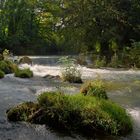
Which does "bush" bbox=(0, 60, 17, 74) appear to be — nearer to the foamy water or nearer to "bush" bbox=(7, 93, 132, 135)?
the foamy water

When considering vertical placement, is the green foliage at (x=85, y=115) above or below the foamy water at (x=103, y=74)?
above

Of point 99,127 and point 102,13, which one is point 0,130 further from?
point 102,13

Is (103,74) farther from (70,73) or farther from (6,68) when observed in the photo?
(6,68)

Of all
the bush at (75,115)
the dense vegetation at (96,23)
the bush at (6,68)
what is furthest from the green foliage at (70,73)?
the dense vegetation at (96,23)

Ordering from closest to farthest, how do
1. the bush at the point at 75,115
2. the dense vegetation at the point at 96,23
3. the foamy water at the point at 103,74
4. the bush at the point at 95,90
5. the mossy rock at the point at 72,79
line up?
1. the bush at the point at 75,115
2. the bush at the point at 95,90
3. the mossy rock at the point at 72,79
4. the foamy water at the point at 103,74
5. the dense vegetation at the point at 96,23

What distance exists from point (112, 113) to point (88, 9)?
2637 cm

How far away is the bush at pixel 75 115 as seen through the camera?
8742mm

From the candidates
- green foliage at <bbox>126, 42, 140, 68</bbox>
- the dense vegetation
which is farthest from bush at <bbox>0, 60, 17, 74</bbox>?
the dense vegetation

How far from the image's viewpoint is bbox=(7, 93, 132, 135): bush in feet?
28.7

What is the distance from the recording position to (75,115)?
29.1 ft

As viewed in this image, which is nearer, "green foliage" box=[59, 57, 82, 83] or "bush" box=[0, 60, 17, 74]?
"green foliage" box=[59, 57, 82, 83]

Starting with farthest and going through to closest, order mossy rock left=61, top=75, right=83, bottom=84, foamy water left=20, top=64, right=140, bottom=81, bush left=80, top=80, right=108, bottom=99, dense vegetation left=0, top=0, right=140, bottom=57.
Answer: dense vegetation left=0, top=0, right=140, bottom=57 → foamy water left=20, top=64, right=140, bottom=81 → mossy rock left=61, top=75, right=83, bottom=84 → bush left=80, top=80, right=108, bottom=99

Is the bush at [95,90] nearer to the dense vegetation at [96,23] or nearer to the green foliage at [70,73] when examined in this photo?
the green foliage at [70,73]

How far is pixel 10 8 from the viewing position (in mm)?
51906
